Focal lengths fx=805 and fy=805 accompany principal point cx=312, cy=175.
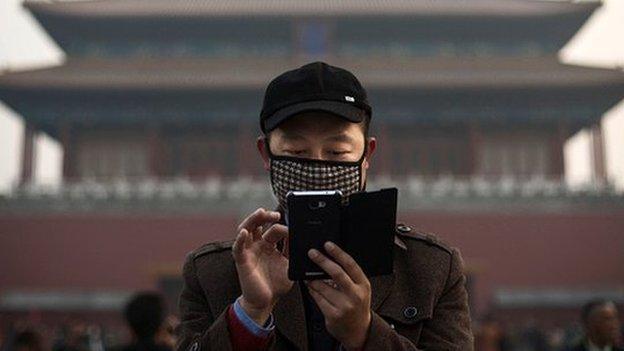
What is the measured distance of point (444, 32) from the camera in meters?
20.6

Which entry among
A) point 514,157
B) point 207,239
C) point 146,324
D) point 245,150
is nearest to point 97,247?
point 207,239

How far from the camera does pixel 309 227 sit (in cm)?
133

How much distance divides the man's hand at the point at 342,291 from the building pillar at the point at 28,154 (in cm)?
1830

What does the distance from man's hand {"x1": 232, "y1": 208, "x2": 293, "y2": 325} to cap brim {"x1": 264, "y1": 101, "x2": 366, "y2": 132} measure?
0.21m

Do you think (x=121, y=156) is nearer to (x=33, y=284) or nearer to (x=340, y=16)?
(x=33, y=284)

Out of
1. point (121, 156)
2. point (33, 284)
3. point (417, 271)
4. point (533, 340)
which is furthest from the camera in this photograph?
point (121, 156)

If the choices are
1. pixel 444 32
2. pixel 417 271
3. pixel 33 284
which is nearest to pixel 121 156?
pixel 33 284

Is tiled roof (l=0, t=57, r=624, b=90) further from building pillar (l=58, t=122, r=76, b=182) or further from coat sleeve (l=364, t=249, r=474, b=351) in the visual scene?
coat sleeve (l=364, t=249, r=474, b=351)

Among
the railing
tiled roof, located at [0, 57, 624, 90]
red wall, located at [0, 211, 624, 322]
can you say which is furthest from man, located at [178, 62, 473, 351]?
tiled roof, located at [0, 57, 624, 90]

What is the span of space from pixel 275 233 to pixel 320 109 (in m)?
0.25

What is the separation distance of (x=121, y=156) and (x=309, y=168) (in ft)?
59.2

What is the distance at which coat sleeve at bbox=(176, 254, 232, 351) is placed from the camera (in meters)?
1.44

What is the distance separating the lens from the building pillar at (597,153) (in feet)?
62.1

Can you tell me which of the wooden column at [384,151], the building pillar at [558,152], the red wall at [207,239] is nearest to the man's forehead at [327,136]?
the red wall at [207,239]
